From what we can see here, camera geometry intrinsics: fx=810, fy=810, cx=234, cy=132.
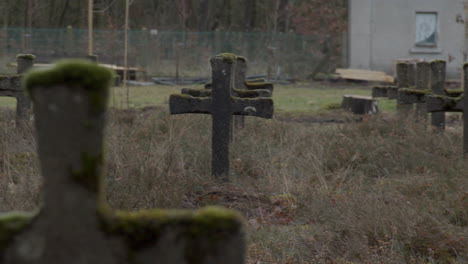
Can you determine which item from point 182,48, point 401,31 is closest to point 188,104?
point 182,48

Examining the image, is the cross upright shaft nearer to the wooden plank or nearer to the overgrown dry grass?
the overgrown dry grass

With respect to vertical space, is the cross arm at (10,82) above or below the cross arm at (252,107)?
above

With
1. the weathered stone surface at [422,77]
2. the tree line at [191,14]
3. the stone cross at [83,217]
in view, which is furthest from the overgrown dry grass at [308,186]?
the tree line at [191,14]

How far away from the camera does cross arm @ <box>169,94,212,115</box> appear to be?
8.09 meters

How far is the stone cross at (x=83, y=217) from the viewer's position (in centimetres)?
196

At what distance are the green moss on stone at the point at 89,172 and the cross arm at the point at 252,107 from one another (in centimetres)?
611

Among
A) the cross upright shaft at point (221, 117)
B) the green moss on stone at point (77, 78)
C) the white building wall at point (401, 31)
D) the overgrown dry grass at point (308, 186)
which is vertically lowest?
the overgrown dry grass at point (308, 186)

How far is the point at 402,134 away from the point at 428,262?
5644 millimetres

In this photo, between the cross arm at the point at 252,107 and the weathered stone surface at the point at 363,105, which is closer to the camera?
the cross arm at the point at 252,107

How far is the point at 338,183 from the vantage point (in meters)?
8.07

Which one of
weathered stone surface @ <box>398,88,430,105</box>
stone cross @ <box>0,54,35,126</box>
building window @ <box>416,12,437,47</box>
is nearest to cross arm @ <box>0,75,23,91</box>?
stone cross @ <box>0,54,35,126</box>

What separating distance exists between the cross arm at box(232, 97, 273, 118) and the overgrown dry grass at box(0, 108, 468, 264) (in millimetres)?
601

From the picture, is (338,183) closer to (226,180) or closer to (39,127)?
(226,180)

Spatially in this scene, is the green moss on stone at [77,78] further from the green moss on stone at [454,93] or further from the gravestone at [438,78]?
the gravestone at [438,78]
